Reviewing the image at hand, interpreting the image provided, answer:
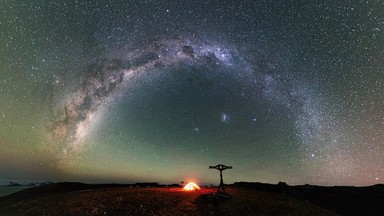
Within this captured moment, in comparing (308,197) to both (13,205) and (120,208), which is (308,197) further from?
(13,205)

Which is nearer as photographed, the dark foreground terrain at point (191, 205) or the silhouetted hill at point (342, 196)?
the dark foreground terrain at point (191, 205)

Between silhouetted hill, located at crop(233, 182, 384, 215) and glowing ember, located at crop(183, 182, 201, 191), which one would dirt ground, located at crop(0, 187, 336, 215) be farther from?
silhouetted hill, located at crop(233, 182, 384, 215)

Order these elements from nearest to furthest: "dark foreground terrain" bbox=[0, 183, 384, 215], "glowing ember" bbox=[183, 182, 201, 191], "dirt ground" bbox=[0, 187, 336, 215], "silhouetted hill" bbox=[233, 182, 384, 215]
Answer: "dirt ground" bbox=[0, 187, 336, 215]
"dark foreground terrain" bbox=[0, 183, 384, 215]
"silhouetted hill" bbox=[233, 182, 384, 215]
"glowing ember" bbox=[183, 182, 201, 191]

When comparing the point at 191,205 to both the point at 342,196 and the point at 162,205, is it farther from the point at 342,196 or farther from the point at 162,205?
the point at 342,196

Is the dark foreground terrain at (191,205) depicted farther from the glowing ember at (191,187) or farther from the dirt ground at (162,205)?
the glowing ember at (191,187)

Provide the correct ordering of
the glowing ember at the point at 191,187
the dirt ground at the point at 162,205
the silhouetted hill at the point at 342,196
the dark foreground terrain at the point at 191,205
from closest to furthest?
the dirt ground at the point at 162,205 → the dark foreground terrain at the point at 191,205 → the silhouetted hill at the point at 342,196 → the glowing ember at the point at 191,187

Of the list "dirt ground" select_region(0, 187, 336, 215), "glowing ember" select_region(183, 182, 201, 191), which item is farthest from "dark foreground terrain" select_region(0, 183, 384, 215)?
"glowing ember" select_region(183, 182, 201, 191)

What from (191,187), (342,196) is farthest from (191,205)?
(342,196)

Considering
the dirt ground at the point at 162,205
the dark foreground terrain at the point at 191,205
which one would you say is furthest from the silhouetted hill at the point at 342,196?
the dirt ground at the point at 162,205

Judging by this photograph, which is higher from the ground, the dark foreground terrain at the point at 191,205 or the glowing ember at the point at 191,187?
the glowing ember at the point at 191,187

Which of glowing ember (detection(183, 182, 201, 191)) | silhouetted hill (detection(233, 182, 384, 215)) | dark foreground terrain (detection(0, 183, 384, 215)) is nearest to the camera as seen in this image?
dark foreground terrain (detection(0, 183, 384, 215))

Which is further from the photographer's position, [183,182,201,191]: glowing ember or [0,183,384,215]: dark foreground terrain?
[183,182,201,191]: glowing ember

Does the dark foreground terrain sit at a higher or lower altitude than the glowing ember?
lower

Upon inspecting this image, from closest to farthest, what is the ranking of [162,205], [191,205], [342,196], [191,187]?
1. [162,205]
2. [191,205]
3. [342,196]
4. [191,187]
